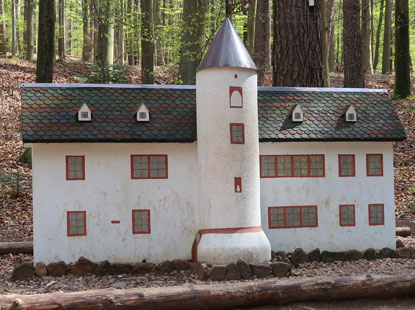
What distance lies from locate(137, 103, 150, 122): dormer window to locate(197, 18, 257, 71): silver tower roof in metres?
1.56

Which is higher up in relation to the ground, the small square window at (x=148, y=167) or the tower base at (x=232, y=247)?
the small square window at (x=148, y=167)

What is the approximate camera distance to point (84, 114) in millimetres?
11508

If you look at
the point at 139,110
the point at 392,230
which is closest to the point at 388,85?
the point at 392,230

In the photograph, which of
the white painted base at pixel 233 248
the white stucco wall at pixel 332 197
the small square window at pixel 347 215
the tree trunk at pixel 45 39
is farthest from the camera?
the tree trunk at pixel 45 39

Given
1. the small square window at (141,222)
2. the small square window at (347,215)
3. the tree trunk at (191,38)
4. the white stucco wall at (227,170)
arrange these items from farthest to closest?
1. the tree trunk at (191,38)
2. the small square window at (347,215)
3. the small square window at (141,222)
4. the white stucco wall at (227,170)

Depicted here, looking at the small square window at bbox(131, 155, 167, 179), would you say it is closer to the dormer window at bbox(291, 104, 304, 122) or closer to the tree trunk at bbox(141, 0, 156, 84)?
the dormer window at bbox(291, 104, 304, 122)

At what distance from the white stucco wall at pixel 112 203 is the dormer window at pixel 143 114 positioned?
1.96 ft

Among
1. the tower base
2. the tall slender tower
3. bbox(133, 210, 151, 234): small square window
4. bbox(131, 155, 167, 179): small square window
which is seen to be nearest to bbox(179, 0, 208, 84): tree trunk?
the tall slender tower

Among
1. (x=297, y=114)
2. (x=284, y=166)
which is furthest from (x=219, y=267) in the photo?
(x=297, y=114)

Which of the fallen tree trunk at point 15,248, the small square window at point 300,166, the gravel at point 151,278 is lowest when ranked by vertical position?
the gravel at point 151,278

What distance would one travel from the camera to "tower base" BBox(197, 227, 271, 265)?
11.0 metres

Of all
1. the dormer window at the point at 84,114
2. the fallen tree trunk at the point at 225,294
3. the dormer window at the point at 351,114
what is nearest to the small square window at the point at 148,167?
the dormer window at the point at 84,114

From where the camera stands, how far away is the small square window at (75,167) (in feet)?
37.4

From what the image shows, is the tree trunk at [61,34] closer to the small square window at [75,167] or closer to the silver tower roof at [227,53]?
the small square window at [75,167]
